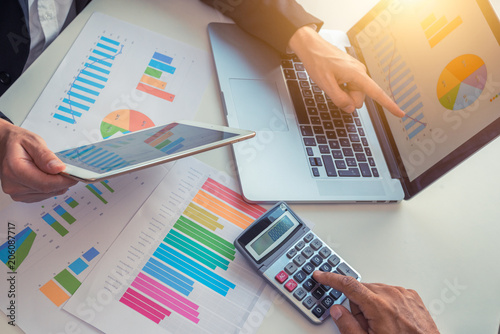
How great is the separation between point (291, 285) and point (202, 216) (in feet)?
0.62

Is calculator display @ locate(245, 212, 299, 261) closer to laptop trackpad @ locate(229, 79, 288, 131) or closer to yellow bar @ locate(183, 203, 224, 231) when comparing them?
yellow bar @ locate(183, 203, 224, 231)

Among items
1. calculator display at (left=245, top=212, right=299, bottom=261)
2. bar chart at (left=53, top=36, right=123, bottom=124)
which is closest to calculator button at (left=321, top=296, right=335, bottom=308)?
calculator display at (left=245, top=212, right=299, bottom=261)

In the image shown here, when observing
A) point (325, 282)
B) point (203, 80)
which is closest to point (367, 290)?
Answer: point (325, 282)

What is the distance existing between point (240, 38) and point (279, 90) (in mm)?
171

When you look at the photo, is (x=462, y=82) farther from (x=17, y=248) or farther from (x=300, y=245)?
(x=17, y=248)

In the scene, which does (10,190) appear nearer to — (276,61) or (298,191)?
(298,191)

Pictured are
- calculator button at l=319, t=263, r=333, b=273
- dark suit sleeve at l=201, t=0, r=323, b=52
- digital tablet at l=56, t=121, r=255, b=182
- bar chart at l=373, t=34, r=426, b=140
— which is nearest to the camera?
digital tablet at l=56, t=121, r=255, b=182

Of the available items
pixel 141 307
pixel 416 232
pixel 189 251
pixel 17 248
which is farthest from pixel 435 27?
pixel 17 248

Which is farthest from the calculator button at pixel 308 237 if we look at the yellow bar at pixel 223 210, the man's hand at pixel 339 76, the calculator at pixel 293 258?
the man's hand at pixel 339 76

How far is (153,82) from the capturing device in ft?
2.52

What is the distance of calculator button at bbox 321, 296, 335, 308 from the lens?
1.98 feet

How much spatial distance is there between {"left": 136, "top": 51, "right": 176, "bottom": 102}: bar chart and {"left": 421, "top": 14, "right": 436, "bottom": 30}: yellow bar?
1.69 feet

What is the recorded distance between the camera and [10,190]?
0.57 metres

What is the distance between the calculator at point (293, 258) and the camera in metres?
0.60
